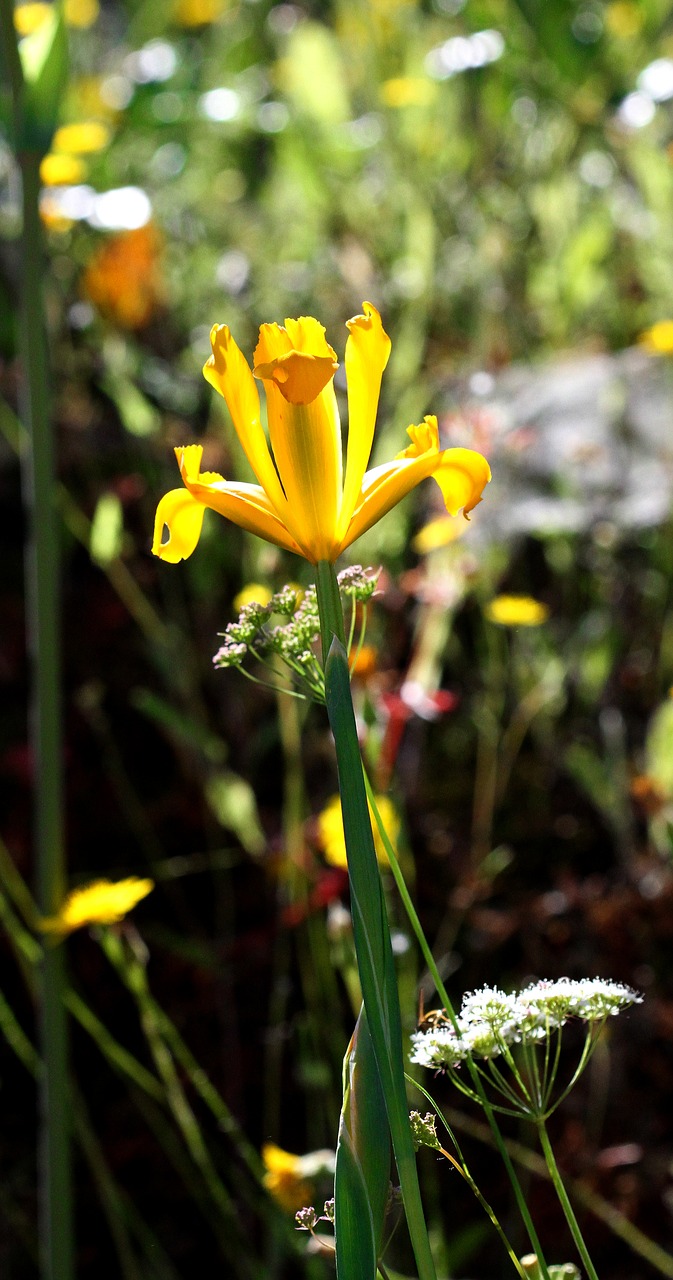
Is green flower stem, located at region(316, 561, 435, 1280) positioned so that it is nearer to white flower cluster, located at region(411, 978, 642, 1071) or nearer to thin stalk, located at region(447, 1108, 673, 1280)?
white flower cluster, located at region(411, 978, 642, 1071)

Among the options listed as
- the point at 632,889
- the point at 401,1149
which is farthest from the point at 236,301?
the point at 401,1149

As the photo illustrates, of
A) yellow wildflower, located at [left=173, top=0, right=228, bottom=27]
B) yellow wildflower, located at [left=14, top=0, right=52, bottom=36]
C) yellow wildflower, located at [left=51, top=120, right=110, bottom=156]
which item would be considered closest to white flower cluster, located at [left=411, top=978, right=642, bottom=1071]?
yellow wildflower, located at [left=51, top=120, right=110, bottom=156]

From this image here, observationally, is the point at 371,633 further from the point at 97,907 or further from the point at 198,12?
the point at 198,12

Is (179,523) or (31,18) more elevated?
(31,18)

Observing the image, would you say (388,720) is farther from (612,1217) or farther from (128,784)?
(128,784)

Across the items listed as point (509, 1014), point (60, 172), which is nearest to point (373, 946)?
point (509, 1014)
